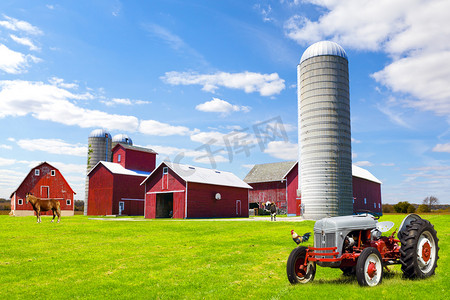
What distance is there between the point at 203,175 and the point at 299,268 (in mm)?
31860

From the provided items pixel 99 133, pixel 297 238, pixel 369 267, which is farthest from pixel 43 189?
pixel 369 267

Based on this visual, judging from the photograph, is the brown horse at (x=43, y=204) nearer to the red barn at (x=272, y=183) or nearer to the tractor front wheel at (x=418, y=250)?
the tractor front wheel at (x=418, y=250)

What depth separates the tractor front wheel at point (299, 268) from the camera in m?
7.46

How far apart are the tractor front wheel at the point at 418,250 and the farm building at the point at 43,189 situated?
50.6 metres

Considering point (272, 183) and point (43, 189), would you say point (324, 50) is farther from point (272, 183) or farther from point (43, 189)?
point (43, 189)

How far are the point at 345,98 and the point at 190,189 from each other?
1699cm

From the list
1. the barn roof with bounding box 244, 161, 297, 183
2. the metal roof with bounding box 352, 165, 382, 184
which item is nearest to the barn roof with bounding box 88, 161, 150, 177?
the barn roof with bounding box 244, 161, 297, 183

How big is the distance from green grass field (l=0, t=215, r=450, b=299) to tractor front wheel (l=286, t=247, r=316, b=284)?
202 millimetres

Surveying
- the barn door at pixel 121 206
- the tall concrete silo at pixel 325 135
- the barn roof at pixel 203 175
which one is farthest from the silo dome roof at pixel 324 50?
the barn door at pixel 121 206

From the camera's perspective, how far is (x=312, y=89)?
2883 centimetres

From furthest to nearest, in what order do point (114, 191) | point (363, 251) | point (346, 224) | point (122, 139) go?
point (122, 139)
point (114, 191)
point (346, 224)
point (363, 251)

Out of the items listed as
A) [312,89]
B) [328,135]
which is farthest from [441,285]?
[312,89]

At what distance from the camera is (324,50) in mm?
29062

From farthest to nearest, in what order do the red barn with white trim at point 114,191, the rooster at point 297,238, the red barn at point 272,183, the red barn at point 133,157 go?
the red barn at point 133,157, the red barn at point 272,183, the red barn with white trim at point 114,191, the rooster at point 297,238
